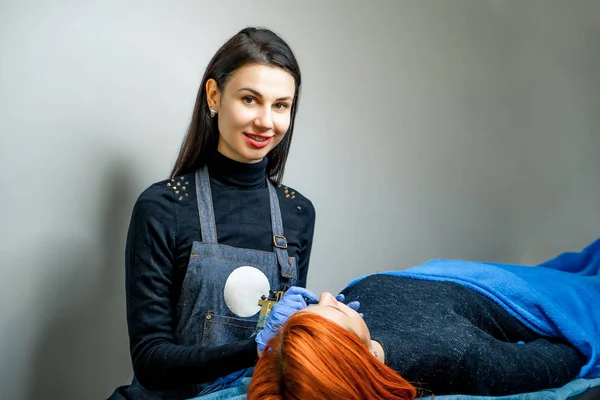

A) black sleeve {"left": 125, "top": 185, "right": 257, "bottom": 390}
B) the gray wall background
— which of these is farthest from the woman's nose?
the gray wall background

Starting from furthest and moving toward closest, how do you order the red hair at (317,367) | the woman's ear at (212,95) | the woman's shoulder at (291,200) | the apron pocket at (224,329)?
the woman's shoulder at (291,200), the woman's ear at (212,95), the apron pocket at (224,329), the red hair at (317,367)

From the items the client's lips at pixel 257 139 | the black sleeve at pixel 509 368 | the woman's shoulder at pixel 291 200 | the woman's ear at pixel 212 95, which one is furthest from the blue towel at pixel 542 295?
the woman's ear at pixel 212 95

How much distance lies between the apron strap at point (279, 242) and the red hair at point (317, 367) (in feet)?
1.29

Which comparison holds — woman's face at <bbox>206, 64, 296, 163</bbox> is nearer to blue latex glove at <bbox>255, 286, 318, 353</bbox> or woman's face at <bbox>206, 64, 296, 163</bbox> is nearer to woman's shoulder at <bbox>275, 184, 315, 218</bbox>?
woman's shoulder at <bbox>275, 184, 315, 218</bbox>

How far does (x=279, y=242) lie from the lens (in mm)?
1553

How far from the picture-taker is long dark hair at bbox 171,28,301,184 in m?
1.48

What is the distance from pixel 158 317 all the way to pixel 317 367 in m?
0.43

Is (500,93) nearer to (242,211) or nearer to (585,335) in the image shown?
(585,335)

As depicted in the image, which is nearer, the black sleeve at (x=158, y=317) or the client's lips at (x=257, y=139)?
the black sleeve at (x=158, y=317)

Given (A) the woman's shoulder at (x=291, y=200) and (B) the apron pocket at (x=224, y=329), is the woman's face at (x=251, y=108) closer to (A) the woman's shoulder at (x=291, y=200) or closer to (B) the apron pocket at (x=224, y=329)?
(A) the woman's shoulder at (x=291, y=200)

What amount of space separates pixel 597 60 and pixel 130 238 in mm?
2389

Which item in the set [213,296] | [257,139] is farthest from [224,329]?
[257,139]

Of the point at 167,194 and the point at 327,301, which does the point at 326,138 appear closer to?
the point at 167,194

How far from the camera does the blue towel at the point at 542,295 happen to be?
1.59m
